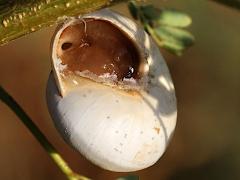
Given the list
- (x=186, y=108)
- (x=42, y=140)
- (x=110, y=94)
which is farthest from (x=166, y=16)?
(x=186, y=108)

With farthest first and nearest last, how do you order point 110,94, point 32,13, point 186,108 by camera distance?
point 186,108, point 110,94, point 32,13

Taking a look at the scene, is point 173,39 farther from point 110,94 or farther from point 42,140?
point 42,140

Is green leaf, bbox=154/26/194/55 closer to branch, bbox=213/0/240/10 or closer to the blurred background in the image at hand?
branch, bbox=213/0/240/10

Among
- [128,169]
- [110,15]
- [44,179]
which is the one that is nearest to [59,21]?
[110,15]

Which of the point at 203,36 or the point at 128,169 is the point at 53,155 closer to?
the point at 128,169

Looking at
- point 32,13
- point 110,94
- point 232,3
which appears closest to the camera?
point 232,3

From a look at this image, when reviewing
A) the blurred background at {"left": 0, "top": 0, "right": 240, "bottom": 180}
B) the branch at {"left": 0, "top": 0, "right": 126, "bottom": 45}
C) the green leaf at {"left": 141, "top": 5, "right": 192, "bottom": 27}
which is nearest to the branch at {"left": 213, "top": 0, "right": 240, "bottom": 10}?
the branch at {"left": 0, "top": 0, "right": 126, "bottom": 45}
